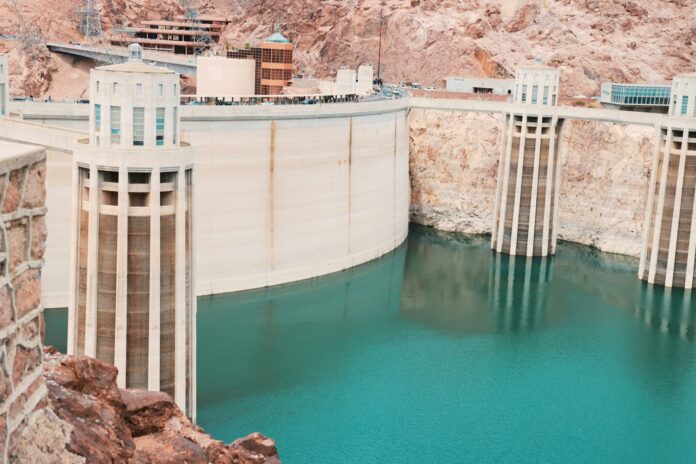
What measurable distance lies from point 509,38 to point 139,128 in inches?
2281

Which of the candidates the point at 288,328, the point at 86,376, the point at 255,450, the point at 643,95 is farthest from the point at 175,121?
the point at 643,95

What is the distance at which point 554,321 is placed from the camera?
52250 mm

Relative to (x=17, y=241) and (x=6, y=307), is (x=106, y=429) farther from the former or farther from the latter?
(x=17, y=241)

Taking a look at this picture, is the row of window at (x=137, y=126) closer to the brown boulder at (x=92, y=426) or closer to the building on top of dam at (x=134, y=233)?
the building on top of dam at (x=134, y=233)

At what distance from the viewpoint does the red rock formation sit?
14.0m

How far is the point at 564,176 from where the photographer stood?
71.0 meters

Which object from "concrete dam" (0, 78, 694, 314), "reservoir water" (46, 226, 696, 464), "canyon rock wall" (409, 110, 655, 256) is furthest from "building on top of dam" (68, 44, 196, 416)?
"canyon rock wall" (409, 110, 655, 256)

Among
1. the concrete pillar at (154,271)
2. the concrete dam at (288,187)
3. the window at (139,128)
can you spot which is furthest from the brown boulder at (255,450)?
the concrete dam at (288,187)

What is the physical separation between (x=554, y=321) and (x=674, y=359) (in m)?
7.07

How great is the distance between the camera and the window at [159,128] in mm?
31562

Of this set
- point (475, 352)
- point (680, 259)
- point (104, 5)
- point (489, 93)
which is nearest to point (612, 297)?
point (680, 259)

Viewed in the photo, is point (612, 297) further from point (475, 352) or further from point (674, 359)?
point (475, 352)

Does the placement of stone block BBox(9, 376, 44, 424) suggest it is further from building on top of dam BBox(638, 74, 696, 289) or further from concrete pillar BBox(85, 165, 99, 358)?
building on top of dam BBox(638, 74, 696, 289)

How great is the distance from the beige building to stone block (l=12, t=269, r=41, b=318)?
66474 millimetres
